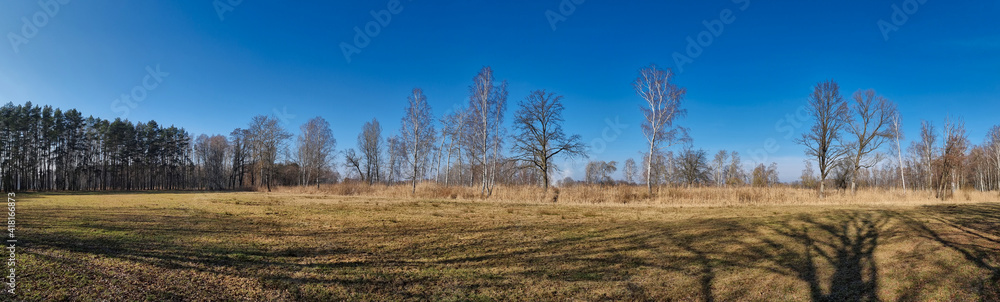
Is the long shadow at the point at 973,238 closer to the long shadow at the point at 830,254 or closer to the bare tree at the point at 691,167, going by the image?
the long shadow at the point at 830,254

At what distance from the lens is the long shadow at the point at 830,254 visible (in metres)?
4.55

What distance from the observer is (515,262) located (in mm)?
5984

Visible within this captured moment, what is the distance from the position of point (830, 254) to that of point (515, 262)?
17.3ft

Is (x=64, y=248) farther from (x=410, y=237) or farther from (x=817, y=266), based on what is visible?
(x=817, y=266)

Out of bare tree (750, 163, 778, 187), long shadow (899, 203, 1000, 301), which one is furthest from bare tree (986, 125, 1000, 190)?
long shadow (899, 203, 1000, 301)

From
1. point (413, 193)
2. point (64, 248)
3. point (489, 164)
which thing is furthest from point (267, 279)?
point (489, 164)

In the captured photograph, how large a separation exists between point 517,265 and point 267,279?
3.41 m

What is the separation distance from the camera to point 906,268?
5.07 metres

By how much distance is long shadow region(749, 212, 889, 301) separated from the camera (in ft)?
14.9

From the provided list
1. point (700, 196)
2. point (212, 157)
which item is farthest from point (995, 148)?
point (212, 157)

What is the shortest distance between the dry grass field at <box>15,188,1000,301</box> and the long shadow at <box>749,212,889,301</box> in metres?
0.03

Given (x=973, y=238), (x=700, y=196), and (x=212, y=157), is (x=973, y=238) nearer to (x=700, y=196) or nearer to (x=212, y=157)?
(x=700, y=196)

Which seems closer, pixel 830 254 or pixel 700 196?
pixel 830 254

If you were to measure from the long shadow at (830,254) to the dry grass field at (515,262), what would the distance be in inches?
1.1
